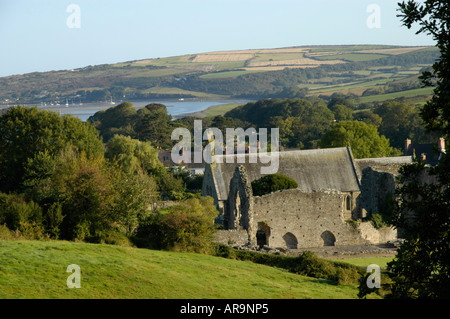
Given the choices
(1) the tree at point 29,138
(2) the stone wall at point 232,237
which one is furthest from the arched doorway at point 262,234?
(1) the tree at point 29,138

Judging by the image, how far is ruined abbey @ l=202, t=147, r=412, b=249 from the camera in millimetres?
33906

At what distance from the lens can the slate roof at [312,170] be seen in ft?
132

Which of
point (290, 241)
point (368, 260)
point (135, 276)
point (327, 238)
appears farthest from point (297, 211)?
point (135, 276)

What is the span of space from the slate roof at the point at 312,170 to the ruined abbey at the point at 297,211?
0.24 ft

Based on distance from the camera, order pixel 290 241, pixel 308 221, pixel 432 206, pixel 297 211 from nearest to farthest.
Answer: pixel 432 206, pixel 297 211, pixel 308 221, pixel 290 241

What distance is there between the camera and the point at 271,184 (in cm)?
3884

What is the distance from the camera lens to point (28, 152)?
1620 inches

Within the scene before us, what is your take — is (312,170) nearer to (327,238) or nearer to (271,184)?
(271,184)

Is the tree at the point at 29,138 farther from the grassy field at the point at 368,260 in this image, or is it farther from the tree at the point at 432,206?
the tree at the point at 432,206

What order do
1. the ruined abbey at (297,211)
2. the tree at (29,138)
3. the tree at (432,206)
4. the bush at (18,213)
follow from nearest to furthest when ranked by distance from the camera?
1. the tree at (432,206)
2. the bush at (18,213)
3. the ruined abbey at (297,211)
4. the tree at (29,138)

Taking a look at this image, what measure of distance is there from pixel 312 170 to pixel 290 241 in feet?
25.9
